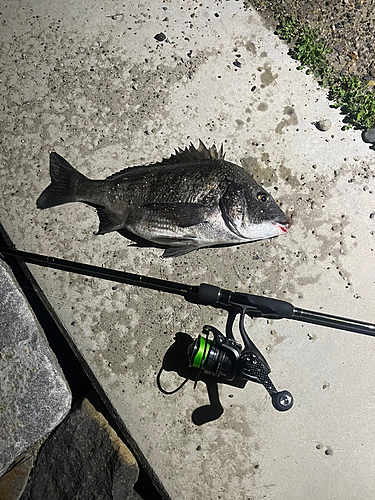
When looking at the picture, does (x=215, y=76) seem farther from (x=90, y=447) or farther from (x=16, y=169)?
(x=90, y=447)

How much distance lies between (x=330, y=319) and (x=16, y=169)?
239cm

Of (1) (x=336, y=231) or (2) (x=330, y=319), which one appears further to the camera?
(1) (x=336, y=231)

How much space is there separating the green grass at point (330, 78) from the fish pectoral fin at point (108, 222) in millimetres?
1740

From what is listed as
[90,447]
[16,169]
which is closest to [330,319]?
[90,447]

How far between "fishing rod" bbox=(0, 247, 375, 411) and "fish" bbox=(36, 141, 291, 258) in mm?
292

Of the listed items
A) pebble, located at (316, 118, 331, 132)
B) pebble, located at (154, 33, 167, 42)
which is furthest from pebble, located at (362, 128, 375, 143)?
pebble, located at (154, 33, 167, 42)

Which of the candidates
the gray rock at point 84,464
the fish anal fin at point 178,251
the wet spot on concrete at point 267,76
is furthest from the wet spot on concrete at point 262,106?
the gray rock at point 84,464

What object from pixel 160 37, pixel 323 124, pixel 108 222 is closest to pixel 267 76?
pixel 323 124

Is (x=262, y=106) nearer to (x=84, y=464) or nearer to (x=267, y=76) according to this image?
(x=267, y=76)

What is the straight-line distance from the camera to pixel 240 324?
272 cm

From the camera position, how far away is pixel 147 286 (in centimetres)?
305

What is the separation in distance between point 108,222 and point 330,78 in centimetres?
191

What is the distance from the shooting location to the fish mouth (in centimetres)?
276

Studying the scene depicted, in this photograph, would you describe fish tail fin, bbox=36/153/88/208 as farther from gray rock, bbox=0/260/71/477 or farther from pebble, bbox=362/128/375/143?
pebble, bbox=362/128/375/143
